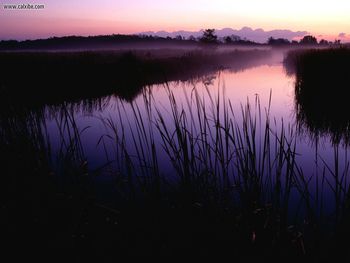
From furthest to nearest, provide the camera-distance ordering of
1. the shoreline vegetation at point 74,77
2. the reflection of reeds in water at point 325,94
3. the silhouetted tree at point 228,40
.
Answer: the silhouetted tree at point 228,40, the shoreline vegetation at point 74,77, the reflection of reeds in water at point 325,94

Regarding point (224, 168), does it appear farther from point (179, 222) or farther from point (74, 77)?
point (74, 77)

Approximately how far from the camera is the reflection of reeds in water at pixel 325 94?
7520mm

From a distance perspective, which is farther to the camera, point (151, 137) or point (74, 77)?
point (74, 77)

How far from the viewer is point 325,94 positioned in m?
9.26

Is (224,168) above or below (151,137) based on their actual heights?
below

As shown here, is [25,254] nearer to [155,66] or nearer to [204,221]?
[204,221]

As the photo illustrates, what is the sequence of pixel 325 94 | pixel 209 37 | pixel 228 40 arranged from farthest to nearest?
pixel 228 40
pixel 209 37
pixel 325 94

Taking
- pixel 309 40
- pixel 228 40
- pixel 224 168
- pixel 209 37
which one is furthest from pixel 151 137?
pixel 309 40

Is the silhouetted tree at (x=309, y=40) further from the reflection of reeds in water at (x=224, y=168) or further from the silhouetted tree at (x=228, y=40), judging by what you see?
the reflection of reeds in water at (x=224, y=168)

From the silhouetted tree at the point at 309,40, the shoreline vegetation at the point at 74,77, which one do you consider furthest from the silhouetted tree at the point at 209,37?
the silhouetted tree at the point at 309,40

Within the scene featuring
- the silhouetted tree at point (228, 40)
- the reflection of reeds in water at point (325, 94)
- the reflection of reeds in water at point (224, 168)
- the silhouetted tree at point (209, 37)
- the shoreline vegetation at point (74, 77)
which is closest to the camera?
the reflection of reeds in water at point (224, 168)

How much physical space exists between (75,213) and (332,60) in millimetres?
9465

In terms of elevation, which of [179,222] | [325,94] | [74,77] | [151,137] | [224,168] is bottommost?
[179,222]

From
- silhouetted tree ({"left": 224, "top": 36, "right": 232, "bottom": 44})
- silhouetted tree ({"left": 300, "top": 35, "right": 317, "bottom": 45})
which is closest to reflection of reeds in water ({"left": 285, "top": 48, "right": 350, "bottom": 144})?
silhouetted tree ({"left": 224, "top": 36, "right": 232, "bottom": 44})
